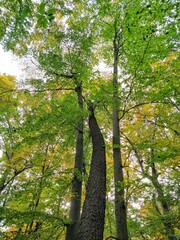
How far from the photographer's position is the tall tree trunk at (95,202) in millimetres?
3090

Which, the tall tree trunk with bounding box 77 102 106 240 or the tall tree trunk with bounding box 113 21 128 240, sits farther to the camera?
the tall tree trunk with bounding box 113 21 128 240

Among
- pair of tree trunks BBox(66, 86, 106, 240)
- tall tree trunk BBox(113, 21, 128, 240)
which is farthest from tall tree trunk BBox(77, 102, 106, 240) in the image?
tall tree trunk BBox(113, 21, 128, 240)

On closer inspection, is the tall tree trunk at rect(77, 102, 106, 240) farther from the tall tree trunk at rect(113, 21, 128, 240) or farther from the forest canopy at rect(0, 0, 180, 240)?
the tall tree trunk at rect(113, 21, 128, 240)

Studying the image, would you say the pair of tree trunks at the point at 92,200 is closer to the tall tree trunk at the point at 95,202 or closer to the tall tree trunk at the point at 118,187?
the tall tree trunk at the point at 95,202

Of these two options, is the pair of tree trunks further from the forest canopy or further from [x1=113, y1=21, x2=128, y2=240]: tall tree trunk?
[x1=113, y1=21, x2=128, y2=240]: tall tree trunk

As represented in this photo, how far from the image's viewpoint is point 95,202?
3.63 meters

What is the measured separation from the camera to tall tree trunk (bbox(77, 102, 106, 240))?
10.1 ft

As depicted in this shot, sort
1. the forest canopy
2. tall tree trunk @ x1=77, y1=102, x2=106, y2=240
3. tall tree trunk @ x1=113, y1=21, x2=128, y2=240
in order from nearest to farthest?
1. tall tree trunk @ x1=77, y1=102, x2=106, y2=240
2. the forest canopy
3. tall tree trunk @ x1=113, y1=21, x2=128, y2=240

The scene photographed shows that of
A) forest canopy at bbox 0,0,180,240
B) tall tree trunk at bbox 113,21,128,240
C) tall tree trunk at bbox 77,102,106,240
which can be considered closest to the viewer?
tall tree trunk at bbox 77,102,106,240

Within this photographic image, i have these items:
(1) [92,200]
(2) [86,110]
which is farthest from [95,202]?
(2) [86,110]

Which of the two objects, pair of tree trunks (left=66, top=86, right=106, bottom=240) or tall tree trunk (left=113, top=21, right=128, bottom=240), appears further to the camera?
tall tree trunk (left=113, top=21, right=128, bottom=240)

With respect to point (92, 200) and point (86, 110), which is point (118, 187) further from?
point (86, 110)

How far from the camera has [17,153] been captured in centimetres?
988

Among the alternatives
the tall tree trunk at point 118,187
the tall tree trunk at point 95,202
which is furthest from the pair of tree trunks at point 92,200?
the tall tree trunk at point 118,187
